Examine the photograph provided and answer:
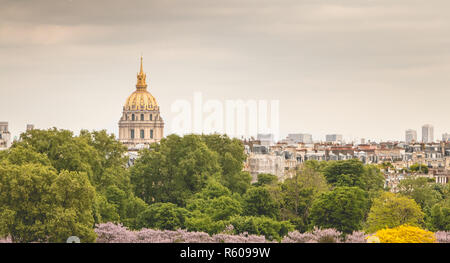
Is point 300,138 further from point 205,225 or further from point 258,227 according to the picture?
point 258,227

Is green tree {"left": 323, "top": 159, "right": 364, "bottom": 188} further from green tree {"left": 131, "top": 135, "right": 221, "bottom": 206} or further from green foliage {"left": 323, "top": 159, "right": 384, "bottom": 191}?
green tree {"left": 131, "top": 135, "right": 221, "bottom": 206}

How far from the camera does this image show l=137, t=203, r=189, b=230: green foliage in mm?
35062

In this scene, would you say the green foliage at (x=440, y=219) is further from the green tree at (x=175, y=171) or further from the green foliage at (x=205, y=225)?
the green tree at (x=175, y=171)

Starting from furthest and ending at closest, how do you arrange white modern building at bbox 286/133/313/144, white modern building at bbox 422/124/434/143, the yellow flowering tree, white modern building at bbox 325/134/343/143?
white modern building at bbox 325/134/343/143
white modern building at bbox 286/133/313/144
white modern building at bbox 422/124/434/143
the yellow flowering tree

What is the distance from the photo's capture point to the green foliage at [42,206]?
27.0 metres

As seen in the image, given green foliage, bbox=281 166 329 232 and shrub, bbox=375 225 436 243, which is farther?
green foliage, bbox=281 166 329 232

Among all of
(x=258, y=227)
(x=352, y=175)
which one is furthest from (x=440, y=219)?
(x=352, y=175)

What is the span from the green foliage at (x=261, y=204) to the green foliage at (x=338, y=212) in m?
2.31

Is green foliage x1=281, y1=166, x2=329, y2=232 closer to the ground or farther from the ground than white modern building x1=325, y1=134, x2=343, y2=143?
closer to the ground

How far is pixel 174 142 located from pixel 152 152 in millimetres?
1666

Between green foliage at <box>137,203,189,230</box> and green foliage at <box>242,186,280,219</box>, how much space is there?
12.7 feet

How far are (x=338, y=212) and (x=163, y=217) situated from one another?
28.4ft

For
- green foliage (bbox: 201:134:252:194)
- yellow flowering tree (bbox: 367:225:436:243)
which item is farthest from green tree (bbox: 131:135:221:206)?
yellow flowering tree (bbox: 367:225:436:243)
